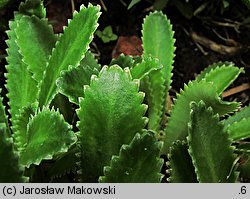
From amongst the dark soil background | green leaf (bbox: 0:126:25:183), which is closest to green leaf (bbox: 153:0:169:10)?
the dark soil background

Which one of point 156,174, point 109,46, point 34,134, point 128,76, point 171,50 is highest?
point 109,46

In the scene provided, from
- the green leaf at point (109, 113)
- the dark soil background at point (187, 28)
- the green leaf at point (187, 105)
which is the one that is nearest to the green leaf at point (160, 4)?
the dark soil background at point (187, 28)

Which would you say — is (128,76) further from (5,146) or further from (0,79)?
(0,79)

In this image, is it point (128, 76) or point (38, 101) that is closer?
point (128, 76)

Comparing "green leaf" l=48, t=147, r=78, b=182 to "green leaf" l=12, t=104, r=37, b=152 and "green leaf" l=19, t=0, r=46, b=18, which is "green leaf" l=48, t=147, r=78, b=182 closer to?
"green leaf" l=12, t=104, r=37, b=152

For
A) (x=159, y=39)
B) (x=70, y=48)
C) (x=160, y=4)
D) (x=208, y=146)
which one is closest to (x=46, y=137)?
(x=70, y=48)

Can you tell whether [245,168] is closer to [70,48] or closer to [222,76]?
[222,76]

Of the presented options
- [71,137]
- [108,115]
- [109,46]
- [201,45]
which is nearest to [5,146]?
[71,137]
